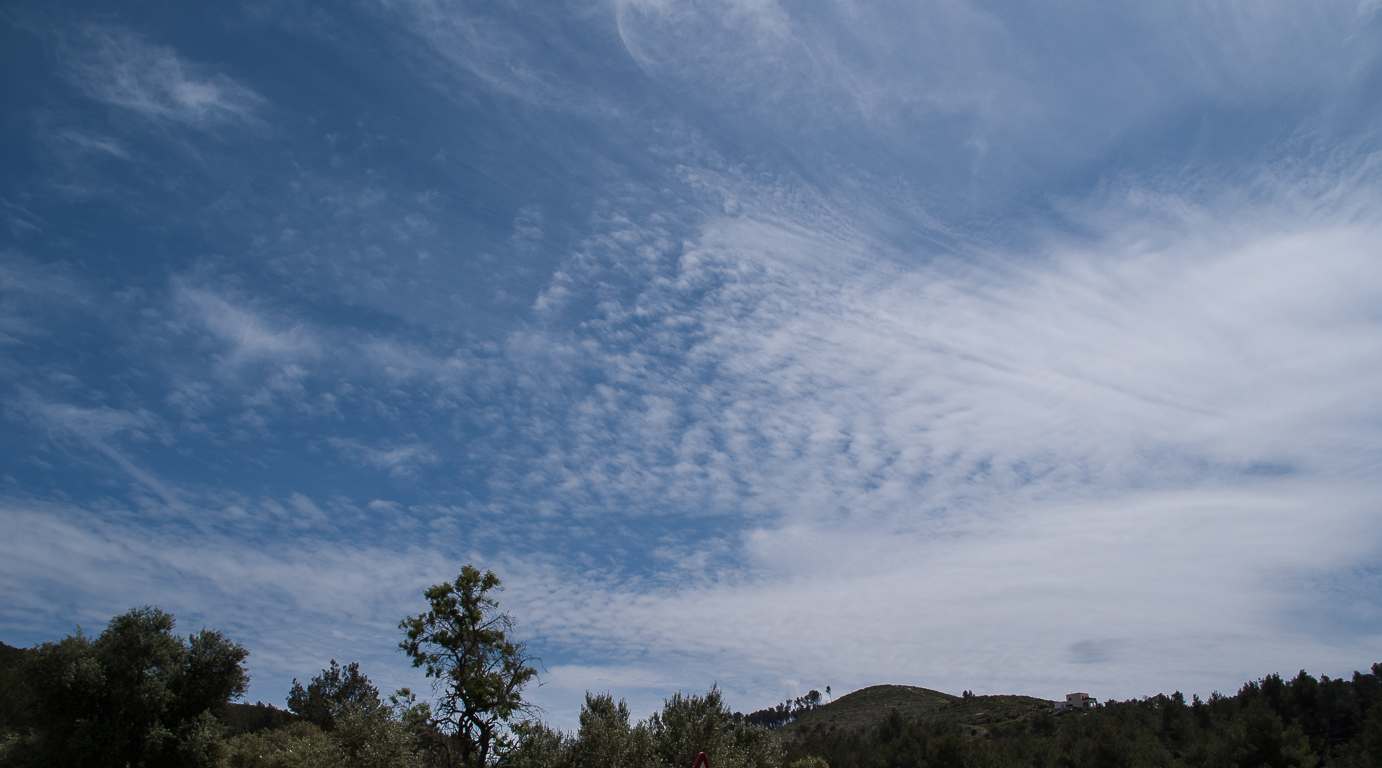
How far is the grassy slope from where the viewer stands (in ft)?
410

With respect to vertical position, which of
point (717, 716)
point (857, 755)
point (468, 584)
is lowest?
point (857, 755)

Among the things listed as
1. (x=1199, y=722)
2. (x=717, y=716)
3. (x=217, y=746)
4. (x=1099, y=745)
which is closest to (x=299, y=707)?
(x=217, y=746)

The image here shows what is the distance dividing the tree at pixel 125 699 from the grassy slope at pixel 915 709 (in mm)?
111614

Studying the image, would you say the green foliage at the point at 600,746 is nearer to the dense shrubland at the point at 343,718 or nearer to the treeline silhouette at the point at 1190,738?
the dense shrubland at the point at 343,718

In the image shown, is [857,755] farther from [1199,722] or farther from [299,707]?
[299,707]

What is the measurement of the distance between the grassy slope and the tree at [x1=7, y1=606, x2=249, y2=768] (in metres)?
112

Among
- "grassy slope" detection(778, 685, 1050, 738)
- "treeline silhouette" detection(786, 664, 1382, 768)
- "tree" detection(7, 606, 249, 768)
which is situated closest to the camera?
"tree" detection(7, 606, 249, 768)

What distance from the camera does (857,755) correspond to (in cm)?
9669

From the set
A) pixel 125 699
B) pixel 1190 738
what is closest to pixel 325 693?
pixel 125 699

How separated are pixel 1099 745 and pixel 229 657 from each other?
3162 inches

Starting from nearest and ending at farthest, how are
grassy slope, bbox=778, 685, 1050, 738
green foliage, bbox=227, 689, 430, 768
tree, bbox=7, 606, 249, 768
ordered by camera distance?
green foliage, bbox=227, 689, 430, 768
tree, bbox=7, 606, 249, 768
grassy slope, bbox=778, 685, 1050, 738

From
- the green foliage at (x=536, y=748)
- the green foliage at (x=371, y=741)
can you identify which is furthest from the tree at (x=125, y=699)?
the green foliage at (x=536, y=748)

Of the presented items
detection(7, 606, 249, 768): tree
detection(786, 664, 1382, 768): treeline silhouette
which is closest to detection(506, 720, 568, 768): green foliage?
detection(7, 606, 249, 768): tree

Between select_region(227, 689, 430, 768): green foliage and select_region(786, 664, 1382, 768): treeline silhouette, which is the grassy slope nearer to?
select_region(786, 664, 1382, 768): treeline silhouette
